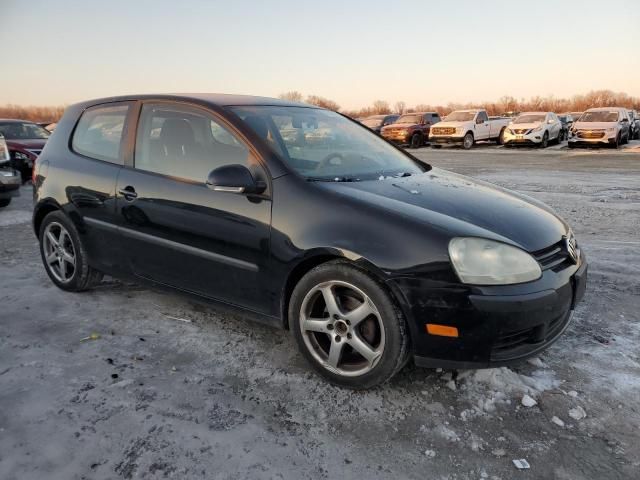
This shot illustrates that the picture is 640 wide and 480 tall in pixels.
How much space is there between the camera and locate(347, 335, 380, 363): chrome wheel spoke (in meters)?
2.65

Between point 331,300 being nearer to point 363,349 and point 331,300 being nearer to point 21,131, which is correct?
point 363,349

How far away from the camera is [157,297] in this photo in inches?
163

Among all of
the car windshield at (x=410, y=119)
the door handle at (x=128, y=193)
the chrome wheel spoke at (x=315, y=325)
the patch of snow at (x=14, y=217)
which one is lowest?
the patch of snow at (x=14, y=217)

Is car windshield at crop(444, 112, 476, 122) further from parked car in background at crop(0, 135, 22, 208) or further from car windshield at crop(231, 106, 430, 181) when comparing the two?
car windshield at crop(231, 106, 430, 181)

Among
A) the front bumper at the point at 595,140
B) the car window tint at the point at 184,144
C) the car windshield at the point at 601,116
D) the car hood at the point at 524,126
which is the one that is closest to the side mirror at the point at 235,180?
the car window tint at the point at 184,144

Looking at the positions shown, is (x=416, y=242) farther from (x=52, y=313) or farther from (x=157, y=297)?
(x=52, y=313)

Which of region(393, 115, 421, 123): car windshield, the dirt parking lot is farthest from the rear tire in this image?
the dirt parking lot

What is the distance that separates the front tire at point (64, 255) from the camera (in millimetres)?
4066

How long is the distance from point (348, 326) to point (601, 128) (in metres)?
22.0

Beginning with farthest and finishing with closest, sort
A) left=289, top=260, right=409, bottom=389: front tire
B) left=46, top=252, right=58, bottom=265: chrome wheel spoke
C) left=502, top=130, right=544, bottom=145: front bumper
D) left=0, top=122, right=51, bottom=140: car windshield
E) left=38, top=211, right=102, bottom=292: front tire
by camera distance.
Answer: left=502, top=130, right=544, bottom=145: front bumper < left=0, top=122, right=51, bottom=140: car windshield < left=46, top=252, right=58, bottom=265: chrome wheel spoke < left=38, top=211, right=102, bottom=292: front tire < left=289, top=260, right=409, bottom=389: front tire

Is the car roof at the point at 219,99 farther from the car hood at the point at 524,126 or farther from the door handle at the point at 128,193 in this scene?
the car hood at the point at 524,126

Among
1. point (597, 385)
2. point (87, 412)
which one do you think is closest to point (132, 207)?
point (87, 412)

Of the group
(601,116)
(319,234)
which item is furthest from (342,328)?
(601,116)

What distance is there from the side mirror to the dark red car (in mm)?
9583
